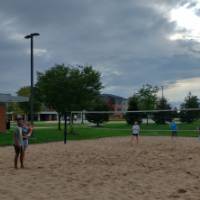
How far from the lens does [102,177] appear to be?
12734 millimetres

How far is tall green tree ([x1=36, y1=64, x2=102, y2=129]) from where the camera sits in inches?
1581

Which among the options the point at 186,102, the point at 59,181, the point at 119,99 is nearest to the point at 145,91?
the point at 186,102

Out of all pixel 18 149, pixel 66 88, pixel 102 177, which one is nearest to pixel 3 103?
pixel 66 88

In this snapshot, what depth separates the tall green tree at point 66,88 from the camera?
40.2 m

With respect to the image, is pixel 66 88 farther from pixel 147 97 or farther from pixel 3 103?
pixel 147 97

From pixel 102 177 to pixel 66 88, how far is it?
27646 millimetres

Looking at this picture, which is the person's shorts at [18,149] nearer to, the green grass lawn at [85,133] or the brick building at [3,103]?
the green grass lawn at [85,133]

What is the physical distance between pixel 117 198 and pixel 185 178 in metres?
3.26

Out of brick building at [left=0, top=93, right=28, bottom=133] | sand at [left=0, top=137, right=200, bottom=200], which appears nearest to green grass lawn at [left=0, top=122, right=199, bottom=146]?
brick building at [left=0, top=93, right=28, bottom=133]

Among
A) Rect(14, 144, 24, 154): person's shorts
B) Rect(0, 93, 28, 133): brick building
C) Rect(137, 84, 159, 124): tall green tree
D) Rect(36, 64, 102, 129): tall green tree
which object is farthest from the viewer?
Rect(137, 84, 159, 124): tall green tree

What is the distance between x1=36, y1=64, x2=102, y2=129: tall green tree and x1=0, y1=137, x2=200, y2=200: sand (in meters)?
21.6

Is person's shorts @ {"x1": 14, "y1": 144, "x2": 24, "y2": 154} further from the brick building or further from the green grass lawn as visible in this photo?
the brick building

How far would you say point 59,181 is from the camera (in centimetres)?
1199

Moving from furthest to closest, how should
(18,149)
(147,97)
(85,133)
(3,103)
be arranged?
(147,97) < (3,103) < (85,133) < (18,149)
